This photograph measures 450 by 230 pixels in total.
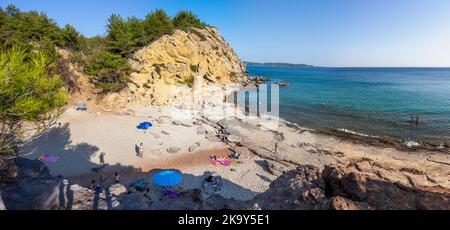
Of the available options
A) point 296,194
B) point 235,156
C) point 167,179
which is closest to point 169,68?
point 235,156

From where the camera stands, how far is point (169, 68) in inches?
1783

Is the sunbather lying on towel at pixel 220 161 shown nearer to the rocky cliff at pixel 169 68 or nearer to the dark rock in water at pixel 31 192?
the dark rock in water at pixel 31 192

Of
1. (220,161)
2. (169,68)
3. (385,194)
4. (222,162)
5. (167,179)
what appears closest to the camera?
(385,194)

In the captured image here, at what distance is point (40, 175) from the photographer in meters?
12.4

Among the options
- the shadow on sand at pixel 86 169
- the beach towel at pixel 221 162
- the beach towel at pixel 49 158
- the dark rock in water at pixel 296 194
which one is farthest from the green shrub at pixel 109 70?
the dark rock in water at pixel 296 194

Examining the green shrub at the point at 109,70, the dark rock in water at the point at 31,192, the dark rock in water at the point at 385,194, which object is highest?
the green shrub at the point at 109,70

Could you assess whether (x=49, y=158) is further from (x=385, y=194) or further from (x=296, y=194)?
(x=385, y=194)

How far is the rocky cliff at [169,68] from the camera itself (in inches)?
1499

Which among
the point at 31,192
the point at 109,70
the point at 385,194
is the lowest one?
the point at 31,192

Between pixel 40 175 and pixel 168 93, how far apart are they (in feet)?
100

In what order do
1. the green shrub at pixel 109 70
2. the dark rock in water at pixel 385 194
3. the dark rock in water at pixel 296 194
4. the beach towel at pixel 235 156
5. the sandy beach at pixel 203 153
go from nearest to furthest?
the dark rock in water at pixel 385 194 → the dark rock in water at pixel 296 194 → the sandy beach at pixel 203 153 → the beach towel at pixel 235 156 → the green shrub at pixel 109 70

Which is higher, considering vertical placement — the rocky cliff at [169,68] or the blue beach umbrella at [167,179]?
the rocky cliff at [169,68]

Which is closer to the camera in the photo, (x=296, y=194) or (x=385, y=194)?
(x=385, y=194)
